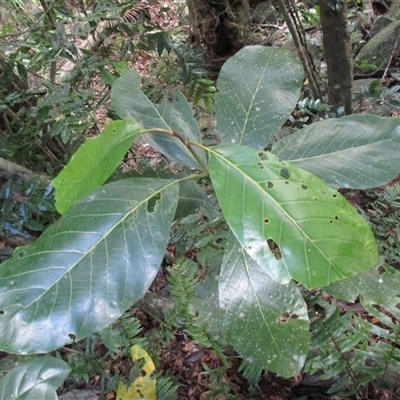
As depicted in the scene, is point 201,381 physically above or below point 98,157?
below

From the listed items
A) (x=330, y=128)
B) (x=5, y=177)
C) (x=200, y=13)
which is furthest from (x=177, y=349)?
(x=200, y=13)

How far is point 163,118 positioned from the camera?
1084mm

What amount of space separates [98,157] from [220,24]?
12.5ft

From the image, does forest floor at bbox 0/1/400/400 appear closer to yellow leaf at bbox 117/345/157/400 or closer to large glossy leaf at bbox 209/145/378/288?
yellow leaf at bbox 117/345/157/400

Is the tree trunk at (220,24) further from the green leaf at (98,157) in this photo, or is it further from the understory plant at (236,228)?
the green leaf at (98,157)

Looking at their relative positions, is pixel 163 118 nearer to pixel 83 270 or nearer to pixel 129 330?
pixel 83 270

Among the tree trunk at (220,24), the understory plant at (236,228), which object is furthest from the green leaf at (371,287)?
the tree trunk at (220,24)

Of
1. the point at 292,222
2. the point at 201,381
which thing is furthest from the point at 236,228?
the point at 201,381

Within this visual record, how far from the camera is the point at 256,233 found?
2.18ft

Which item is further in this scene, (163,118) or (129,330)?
(129,330)

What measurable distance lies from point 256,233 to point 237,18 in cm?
405

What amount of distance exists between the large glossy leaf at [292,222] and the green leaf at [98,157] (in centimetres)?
19

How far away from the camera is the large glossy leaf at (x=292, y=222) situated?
624 millimetres

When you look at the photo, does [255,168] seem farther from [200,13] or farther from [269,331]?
[200,13]
